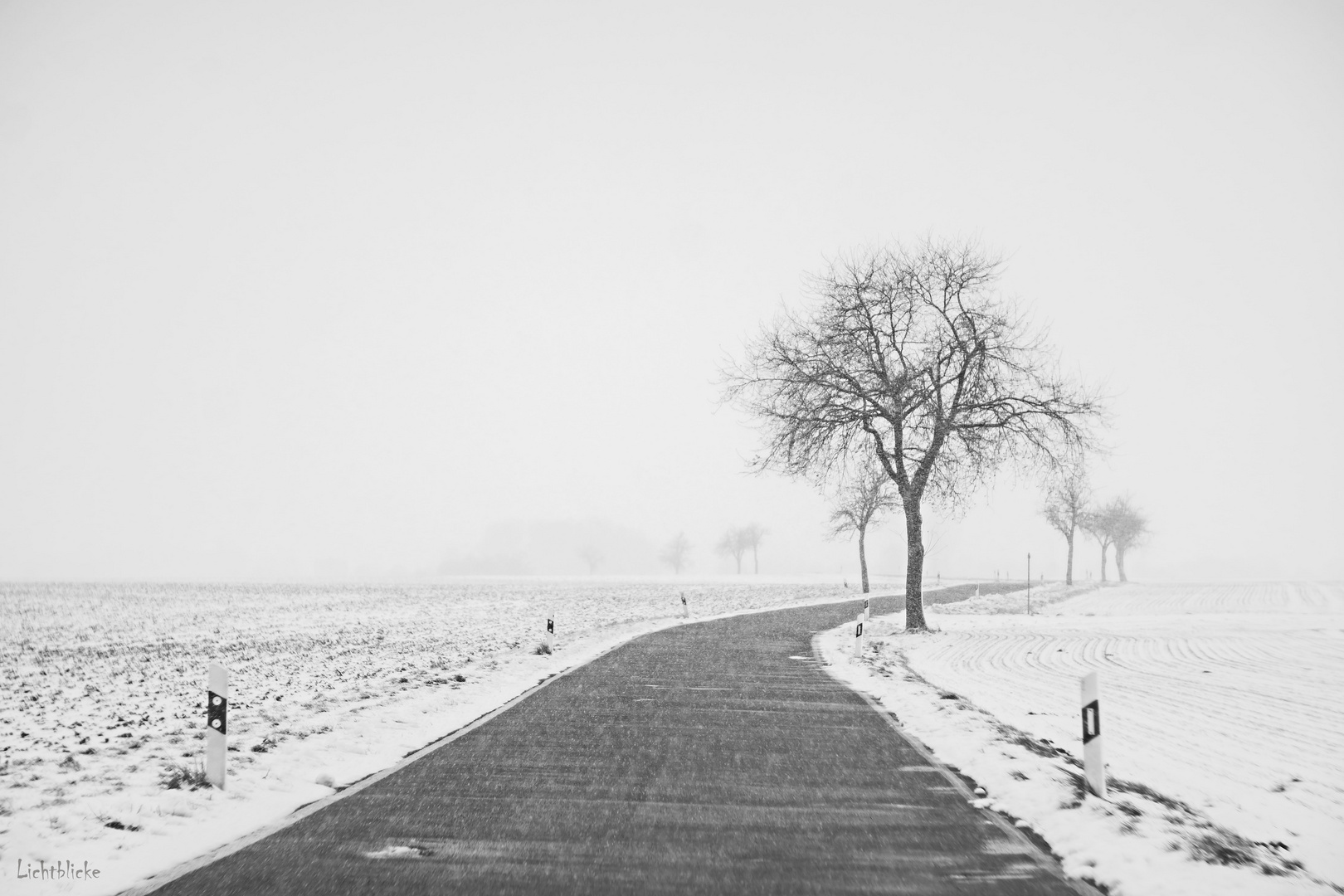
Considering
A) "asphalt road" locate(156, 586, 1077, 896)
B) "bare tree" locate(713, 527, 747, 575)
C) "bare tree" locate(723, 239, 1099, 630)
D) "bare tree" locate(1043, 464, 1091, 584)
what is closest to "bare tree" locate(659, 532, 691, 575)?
"bare tree" locate(713, 527, 747, 575)

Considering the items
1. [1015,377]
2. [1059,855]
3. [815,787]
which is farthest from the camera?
[1015,377]

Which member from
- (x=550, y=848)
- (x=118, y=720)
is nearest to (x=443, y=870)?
(x=550, y=848)

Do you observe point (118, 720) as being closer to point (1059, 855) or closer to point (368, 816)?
point (368, 816)

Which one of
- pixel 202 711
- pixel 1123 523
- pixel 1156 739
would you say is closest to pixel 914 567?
pixel 1156 739

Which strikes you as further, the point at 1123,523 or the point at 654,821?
the point at 1123,523

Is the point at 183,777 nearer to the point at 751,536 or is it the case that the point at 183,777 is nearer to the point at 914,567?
the point at 914,567

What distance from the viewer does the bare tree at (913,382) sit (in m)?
19.5

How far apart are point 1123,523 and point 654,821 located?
2915 inches

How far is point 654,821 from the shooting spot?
16.1 ft

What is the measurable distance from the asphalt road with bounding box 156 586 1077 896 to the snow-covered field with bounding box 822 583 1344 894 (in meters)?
0.58

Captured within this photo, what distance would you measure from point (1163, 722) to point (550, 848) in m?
7.95

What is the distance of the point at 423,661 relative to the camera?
14.7 m

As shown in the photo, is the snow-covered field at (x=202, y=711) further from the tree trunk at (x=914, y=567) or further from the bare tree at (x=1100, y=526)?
the bare tree at (x=1100, y=526)

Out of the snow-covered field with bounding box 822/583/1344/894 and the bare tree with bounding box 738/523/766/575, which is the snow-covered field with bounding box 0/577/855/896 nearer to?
the snow-covered field with bounding box 822/583/1344/894
